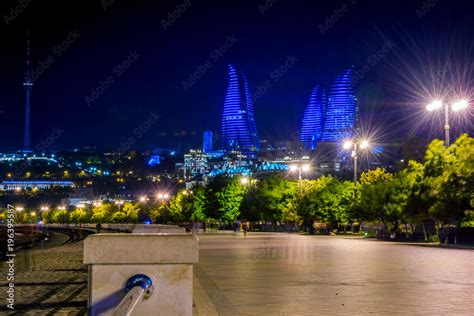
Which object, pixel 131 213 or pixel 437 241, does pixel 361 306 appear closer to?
pixel 437 241

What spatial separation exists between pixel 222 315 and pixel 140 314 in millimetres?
6780

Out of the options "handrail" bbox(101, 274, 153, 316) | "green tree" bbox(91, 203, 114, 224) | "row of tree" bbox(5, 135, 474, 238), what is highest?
"row of tree" bbox(5, 135, 474, 238)

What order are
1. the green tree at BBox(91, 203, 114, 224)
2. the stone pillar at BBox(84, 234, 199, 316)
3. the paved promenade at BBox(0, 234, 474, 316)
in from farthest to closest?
the green tree at BBox(91, 203, 114, 224), the paved promenade at BBox(0, 234, 474, 316), the stone pillar at BBox(84, 234, 199, 316)

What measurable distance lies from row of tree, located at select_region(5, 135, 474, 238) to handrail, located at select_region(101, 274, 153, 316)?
32415mm

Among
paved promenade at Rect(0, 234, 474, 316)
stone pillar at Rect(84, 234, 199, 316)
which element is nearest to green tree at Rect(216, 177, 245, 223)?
paved promenade at Rect(0, 234, 474, 316)

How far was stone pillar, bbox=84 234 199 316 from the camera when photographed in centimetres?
367

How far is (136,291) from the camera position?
352 cm

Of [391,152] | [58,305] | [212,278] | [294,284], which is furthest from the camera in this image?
[391,152]

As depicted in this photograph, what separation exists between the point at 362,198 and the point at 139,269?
47914 mm

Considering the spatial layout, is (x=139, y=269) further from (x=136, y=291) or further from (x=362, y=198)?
(x=362, y=198)

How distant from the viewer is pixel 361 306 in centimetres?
1139

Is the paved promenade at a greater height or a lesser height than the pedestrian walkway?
greater

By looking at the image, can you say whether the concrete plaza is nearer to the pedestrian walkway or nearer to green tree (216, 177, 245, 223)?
the pedestrian walkway

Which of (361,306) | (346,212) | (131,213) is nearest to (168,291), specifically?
(361,306)
